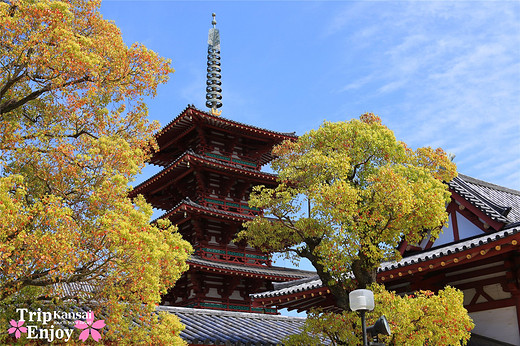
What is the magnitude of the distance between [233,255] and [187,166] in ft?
15.5

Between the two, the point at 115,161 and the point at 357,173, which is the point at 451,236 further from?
the point at 115,161

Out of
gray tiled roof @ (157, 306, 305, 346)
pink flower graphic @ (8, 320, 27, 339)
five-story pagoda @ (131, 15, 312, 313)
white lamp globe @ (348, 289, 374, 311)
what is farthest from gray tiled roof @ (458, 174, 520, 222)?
five-story pagoda @ (131, 15, 312, 313)

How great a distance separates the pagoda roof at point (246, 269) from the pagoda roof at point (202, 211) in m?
2.07

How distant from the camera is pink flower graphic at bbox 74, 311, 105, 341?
8508 mm

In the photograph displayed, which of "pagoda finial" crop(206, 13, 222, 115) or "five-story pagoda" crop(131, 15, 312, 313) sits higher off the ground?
"pagoda finial" crop(206, 13, 222, 115)

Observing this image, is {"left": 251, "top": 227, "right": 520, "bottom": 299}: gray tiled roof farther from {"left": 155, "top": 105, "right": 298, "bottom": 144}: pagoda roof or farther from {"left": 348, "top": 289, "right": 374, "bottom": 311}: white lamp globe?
{"left": 155, "top": 105, "right": 298, "bottom": 144}: pagoda roof

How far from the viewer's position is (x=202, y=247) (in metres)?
23.6

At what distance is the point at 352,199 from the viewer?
984 centimetres

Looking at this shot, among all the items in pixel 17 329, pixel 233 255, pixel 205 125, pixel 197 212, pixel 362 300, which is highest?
pixel 205 125

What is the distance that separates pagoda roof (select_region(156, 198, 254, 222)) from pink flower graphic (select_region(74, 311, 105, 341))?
526 inches

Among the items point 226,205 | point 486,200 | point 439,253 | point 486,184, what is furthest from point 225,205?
point 439,253

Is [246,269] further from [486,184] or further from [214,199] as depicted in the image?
[486,184]

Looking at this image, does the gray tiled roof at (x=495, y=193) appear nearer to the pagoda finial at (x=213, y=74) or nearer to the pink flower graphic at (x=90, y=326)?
the pink flower graphic at (x=90, y=326)

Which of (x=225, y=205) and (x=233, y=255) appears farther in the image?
(x=225, y=205)
